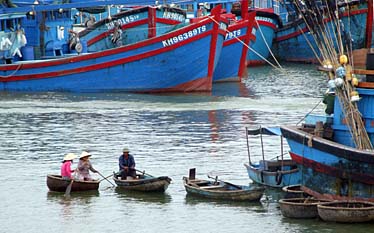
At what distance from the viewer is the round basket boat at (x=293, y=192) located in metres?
22.2

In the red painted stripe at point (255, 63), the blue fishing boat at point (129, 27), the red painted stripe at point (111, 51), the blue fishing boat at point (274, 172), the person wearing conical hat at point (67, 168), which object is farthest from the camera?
the red painted stripe at point (255, 63)

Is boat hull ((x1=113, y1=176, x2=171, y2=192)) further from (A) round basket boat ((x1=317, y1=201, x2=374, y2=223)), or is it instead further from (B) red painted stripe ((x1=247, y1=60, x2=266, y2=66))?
(B) red painted stripe ((x1=247, y1=60, x2=266, y2=66))

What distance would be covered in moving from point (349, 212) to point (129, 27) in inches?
1194

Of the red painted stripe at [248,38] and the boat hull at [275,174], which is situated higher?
the red painted stripe at [248,38]

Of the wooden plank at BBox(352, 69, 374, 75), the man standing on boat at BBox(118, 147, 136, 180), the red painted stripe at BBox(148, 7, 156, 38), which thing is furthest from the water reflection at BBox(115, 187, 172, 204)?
the red painted stripe at BBox(148, 7, 156, 38)

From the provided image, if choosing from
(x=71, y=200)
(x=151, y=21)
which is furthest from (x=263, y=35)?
(x=71, y=200)

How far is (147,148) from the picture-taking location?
31.1m

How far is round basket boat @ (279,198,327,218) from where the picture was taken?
2128 centimetres

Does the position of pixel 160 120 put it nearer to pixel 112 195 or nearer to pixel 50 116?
pixel 50 116

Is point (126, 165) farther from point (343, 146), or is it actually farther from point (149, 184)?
point (343, 146)

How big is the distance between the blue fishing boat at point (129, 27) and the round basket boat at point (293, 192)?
2695 cm

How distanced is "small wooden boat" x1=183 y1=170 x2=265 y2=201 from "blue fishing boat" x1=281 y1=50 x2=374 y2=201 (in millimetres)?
1475

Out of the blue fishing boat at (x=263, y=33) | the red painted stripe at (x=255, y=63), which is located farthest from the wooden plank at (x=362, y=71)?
the red painted stripe at (x=255, y=63)

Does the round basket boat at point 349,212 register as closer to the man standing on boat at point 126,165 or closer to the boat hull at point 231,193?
the boat hull at point 231,193
